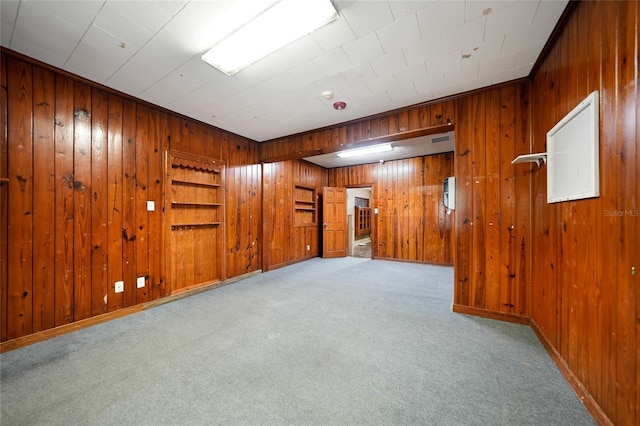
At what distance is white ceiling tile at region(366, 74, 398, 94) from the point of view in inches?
95.5

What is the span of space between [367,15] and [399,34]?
34 centimetres

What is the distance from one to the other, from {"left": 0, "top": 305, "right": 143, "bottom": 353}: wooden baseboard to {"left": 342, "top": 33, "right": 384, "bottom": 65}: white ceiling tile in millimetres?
3706

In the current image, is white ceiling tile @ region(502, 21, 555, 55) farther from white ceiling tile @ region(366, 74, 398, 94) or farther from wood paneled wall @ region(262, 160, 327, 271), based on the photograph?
wood paneled wall @ region(262, 160, 327, 271)

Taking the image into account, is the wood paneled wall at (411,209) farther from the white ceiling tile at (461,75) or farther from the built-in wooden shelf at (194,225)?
the built-in wooden shelf at (194,225)

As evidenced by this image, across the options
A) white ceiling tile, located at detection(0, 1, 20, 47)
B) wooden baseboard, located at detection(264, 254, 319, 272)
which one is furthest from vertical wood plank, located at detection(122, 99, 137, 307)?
wooden baseboard, located at detection(264, 254, 319, 272)

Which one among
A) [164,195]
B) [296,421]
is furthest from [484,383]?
[164,195]

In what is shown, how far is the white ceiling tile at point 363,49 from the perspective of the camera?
188 cm

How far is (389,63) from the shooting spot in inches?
86.2

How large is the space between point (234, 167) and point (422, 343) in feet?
12.5

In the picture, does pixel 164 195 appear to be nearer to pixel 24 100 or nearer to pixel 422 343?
pixel 24 100

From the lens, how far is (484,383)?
1.59 metres

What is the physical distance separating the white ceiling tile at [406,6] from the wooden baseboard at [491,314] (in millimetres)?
2953

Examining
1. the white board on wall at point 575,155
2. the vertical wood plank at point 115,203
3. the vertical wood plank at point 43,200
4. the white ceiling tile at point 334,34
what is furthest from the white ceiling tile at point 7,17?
the white board on wall at point 575,155

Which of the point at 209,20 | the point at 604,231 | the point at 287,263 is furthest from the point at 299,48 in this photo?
the point at 287,263
